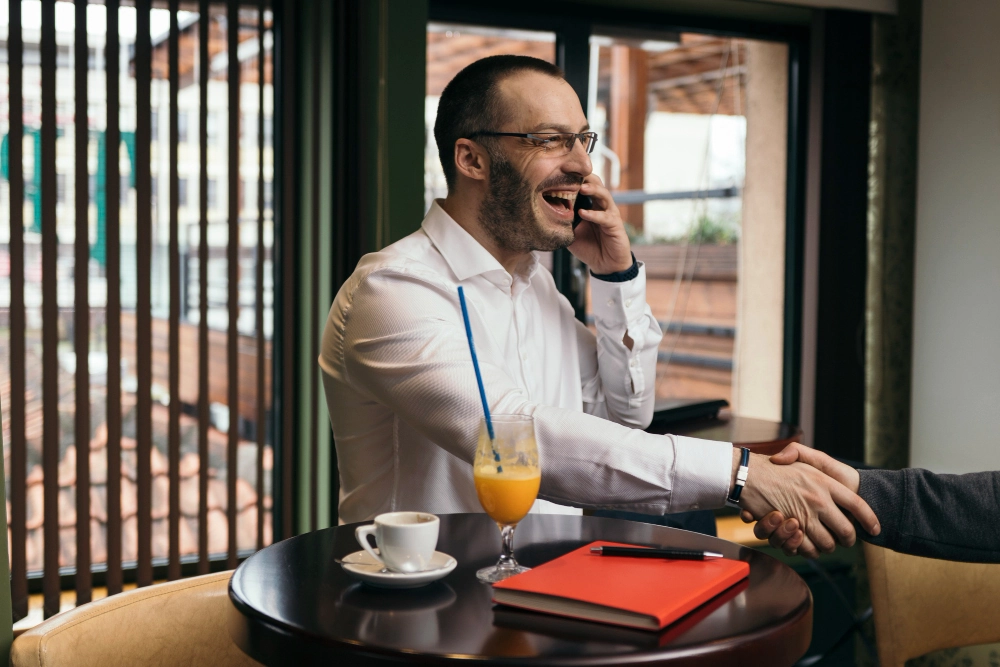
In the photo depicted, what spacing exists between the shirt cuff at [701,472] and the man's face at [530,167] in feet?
1.88

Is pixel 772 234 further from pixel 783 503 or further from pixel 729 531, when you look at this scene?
pixel 783 503

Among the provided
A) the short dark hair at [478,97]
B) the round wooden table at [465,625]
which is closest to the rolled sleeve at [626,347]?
the short dark hair at [478,97]

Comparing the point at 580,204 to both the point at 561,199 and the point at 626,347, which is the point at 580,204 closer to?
the point at 561,199

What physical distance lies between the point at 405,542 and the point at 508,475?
135mm

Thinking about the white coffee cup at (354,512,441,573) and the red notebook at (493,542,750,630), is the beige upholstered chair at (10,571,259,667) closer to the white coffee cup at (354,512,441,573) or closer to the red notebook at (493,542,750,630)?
the white coffee cup at (354,512,441,573)

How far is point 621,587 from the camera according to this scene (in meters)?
0.96

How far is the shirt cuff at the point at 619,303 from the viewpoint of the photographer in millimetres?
1869

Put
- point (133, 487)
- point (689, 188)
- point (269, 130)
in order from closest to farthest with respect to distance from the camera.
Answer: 1. point (133, 487)
2. point (269, 130)
3. point (689, 188)

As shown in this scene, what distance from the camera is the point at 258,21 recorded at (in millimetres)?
2768

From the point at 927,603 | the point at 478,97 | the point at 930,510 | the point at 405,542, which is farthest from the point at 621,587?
the point at 478,97

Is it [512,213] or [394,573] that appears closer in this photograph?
[394,573]

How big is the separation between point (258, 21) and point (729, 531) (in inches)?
95.8

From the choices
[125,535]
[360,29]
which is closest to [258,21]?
[360,29]

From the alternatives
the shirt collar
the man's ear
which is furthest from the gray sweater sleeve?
the man's ear
